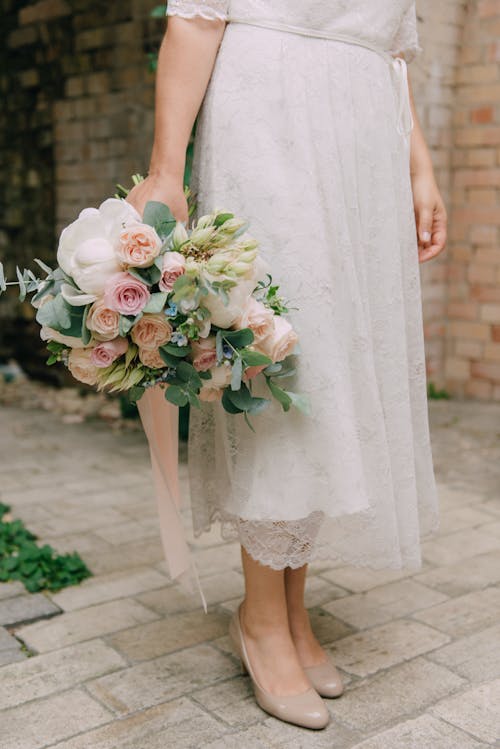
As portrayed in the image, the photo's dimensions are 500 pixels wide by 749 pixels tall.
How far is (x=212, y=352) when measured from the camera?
1646 mm

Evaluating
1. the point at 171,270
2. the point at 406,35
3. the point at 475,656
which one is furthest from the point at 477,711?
the point at 406,35

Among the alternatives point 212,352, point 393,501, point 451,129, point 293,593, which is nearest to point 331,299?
point 212,352

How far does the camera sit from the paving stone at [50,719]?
1.85m

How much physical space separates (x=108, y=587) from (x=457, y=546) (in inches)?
46.6

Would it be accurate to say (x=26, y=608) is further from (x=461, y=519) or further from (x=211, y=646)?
(x=461, y=519)

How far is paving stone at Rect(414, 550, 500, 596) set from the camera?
2697mm

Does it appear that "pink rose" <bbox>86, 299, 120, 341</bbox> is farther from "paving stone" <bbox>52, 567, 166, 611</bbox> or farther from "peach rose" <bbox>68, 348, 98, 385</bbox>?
"paving stone" <bbox>52, 567, 166, 611</bbox>

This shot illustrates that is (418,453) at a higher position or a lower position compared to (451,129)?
lower

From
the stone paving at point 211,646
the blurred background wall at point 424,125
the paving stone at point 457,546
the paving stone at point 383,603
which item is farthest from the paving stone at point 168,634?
the blurred background wall at point 424,125

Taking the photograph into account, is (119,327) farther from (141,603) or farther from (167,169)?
(141,603)

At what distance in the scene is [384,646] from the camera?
2293 mm

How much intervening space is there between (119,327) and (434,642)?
128 centimetres

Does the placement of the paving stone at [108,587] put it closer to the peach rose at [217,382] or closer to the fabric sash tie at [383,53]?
the peach rose at [217,382]

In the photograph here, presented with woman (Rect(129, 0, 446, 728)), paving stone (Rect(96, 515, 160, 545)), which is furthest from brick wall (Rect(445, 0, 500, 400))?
woman (Rect(129, 0, 446, 728))
